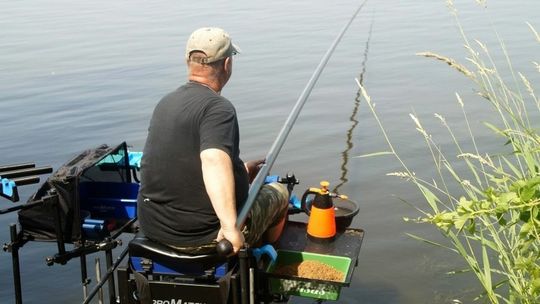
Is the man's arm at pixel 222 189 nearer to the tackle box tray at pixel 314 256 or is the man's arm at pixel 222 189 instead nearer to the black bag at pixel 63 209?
the tackle box tray at pixel 314 256

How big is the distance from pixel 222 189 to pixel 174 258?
0.47m

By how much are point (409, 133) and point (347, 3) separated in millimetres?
17116

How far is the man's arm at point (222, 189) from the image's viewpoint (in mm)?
3291

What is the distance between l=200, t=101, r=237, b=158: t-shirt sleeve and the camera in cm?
332

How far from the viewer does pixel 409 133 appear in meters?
9.36

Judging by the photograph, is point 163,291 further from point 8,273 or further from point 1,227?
point 1,227

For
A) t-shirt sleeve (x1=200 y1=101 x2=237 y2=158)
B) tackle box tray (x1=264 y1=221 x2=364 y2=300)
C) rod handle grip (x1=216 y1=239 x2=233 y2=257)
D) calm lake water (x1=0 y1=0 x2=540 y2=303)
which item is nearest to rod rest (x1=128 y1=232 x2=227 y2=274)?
rod handle grip (x1=216 y1=239 x2=233 y2=257)

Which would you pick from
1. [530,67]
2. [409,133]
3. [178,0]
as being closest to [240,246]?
[409,133]

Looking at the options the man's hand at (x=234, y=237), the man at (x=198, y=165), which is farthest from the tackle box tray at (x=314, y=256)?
the man's hand at (x=234, y=237)

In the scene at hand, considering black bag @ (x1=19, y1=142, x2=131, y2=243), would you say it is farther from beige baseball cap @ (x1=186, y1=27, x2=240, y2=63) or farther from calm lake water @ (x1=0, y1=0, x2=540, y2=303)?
calm lake water @ (x1=0, y1=0, x2=540, y2=303)

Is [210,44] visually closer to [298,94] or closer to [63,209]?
[63,209]

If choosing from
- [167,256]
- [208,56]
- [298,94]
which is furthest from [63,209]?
[298,94]

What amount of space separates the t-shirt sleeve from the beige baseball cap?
32 centimetres

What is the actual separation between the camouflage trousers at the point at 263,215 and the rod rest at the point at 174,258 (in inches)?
3.7
